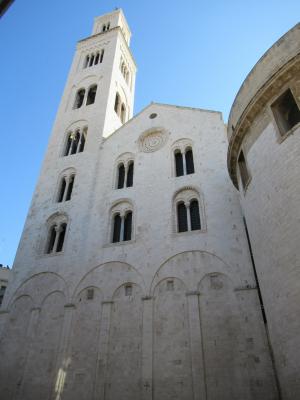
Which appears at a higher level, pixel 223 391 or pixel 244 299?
pixel 244 299

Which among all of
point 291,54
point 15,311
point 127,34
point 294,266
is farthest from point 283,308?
point 127,34

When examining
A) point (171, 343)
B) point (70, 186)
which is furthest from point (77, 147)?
point (171, 343)

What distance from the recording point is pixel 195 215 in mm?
15086

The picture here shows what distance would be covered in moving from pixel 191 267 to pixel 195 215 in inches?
110

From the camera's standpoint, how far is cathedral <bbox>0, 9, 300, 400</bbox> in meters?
9.89

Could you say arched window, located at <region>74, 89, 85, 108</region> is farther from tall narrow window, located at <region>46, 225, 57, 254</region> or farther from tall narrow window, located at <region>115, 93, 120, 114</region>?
tall narrow window, located at <region>46, 225, 57, 254</region>

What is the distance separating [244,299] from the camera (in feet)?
38.4

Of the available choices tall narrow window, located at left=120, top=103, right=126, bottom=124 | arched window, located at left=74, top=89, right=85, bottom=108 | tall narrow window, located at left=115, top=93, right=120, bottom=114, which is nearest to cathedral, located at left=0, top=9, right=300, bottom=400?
tall narrow window, located at left=115, top=93, right=120, bottom=114

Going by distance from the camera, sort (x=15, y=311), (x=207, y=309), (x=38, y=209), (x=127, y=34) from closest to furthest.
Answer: (x=207, y=309)
(x=15, y=311)
(x=38, y=209)
(x=127, y=34)

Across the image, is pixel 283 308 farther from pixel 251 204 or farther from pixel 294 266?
pixel 251 204

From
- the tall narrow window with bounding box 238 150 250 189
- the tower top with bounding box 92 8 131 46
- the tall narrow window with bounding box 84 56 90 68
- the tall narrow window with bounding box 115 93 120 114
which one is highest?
the tower top with bounding box 92 8 131 46

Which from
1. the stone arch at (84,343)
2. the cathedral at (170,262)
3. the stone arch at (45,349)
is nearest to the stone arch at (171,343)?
the cathedral at (170,262)

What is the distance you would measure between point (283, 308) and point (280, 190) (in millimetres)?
3240

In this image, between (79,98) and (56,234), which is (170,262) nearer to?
(56,234)
